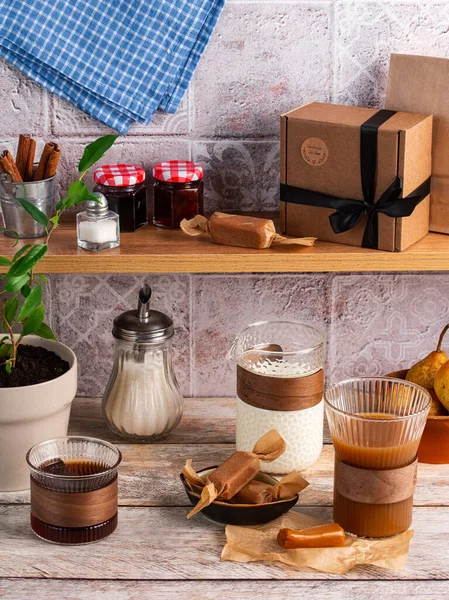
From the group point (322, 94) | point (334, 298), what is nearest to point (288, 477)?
point (334, 298)

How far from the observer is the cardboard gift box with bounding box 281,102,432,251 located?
1.33 metres

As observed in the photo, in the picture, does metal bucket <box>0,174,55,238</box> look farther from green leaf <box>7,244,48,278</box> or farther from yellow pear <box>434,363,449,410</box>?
yellow pear <box>434,363,449,410</box>

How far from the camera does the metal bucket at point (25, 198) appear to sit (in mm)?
1395

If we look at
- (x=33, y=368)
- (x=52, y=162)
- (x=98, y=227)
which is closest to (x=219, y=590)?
(x=33, y=368)

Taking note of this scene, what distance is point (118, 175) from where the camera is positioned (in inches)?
56.6

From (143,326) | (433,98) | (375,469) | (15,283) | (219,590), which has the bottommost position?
(219,590)

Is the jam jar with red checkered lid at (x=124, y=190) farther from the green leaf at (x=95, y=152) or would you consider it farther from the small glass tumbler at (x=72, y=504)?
the small glass tumbler at (x=72, y=504)

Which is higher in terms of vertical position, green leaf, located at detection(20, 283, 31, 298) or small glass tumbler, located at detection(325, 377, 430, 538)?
green leaf, located at detection(20, 283, 31, 298)

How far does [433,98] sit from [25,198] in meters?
0.62

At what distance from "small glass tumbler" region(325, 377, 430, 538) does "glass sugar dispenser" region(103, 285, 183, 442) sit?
0.32m

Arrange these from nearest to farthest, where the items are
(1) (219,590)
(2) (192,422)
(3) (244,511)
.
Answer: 1. (1) (219,590)
2. (3) (244,511)
3. (2) (192,422)

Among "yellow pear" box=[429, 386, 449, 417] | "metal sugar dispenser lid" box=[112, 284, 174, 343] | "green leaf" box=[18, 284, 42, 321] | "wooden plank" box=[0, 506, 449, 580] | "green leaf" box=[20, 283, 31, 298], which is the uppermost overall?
"green leaf" box=[20, 283, 31, 298]

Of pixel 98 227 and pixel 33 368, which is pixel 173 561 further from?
pixel 98 227

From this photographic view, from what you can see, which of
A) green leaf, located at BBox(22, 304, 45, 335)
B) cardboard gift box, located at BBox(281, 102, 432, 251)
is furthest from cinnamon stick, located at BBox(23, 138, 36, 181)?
cardboard gift box, located at BBox(281, 102, 432, 251)
